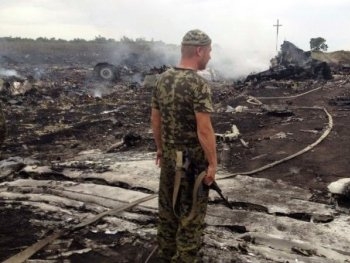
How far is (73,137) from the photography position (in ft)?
38.9

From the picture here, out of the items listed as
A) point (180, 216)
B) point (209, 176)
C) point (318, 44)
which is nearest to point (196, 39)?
point (209, 176)

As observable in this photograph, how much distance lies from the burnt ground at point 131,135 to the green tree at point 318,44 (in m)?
25.4

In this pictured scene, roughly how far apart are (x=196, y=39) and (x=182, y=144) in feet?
3.02

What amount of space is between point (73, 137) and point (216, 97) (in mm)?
8903

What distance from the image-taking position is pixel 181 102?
13.3 ft

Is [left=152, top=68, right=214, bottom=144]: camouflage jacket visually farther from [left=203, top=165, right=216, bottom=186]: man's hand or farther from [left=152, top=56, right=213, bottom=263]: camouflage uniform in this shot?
[left=203, top=165, right=216, bottom=186]: man's hand

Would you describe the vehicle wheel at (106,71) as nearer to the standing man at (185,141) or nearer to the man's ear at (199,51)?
the standing man at (185,141)

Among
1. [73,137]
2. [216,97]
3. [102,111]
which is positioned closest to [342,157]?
[73,137]

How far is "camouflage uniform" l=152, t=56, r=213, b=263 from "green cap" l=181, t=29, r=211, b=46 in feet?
0.78

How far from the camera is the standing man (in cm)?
396

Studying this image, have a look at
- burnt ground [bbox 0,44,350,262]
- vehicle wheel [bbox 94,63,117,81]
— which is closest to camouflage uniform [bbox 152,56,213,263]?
burnt ground [bbox 0,44,350,262]

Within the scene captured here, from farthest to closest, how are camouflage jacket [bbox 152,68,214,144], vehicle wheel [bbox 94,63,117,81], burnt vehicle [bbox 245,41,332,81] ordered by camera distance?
vehicle wheel [bbox 94,63,117,81] → burnt vehicle [bbox 245,41,332,81] → camouflage jacket [bbox 152,68,214,144]

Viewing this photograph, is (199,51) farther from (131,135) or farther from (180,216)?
(131,135)

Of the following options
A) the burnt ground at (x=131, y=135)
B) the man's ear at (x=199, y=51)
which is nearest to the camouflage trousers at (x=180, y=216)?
the burnt ground at (x=131, y=135)
